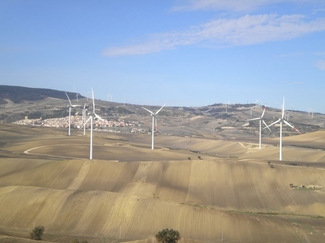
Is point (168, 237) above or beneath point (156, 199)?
above

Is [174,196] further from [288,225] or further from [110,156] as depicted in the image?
[110,156]

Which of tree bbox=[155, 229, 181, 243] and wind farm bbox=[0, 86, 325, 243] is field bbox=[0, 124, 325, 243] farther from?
tree bbox=[155, 229, 181, 243]

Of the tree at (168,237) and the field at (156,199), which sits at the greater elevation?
the tree at (168,237)

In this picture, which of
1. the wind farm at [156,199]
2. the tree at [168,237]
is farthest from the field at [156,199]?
the tree at [168,237]

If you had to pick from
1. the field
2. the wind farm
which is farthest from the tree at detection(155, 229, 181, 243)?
the wind farm

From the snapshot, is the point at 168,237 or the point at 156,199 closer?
the point at 168,237

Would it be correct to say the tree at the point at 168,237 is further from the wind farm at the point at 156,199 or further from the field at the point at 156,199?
the wind farm at the point at 156,199

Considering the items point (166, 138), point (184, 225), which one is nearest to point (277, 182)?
point (184, 225)

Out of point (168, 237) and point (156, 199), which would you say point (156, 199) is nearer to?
point (156, 199)

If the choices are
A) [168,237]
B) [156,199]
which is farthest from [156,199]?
[168,237]
